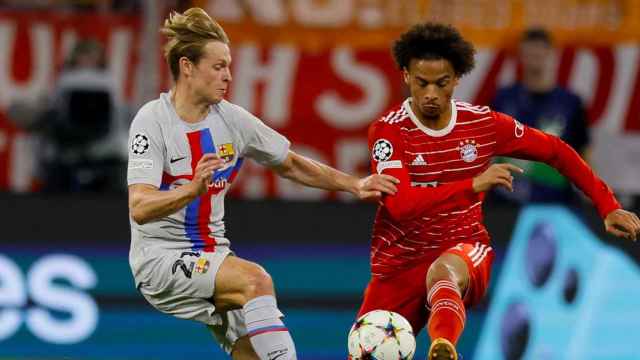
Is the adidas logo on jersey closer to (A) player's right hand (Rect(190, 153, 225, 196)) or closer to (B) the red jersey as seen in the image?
(B) the red jersey

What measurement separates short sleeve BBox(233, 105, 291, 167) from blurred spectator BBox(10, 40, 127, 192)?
11.5 ft

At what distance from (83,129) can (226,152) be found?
4.01 m

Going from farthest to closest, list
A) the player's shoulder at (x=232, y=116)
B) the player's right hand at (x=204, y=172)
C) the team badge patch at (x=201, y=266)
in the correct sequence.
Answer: the player's shoulder at (x=232, y=116), the team badge patch at (x=201, y=266), the player's right hand at (x=204, y=172)

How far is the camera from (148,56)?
38.2 feet

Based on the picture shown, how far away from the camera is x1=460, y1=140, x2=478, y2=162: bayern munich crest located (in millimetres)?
7555

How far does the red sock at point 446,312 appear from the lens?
6.98 metres

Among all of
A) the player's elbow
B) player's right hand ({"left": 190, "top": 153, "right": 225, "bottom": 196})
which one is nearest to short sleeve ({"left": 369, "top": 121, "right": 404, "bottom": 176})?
player's right hand ({"left": 190, "top": 153, "right": 225, "bottom": 196})

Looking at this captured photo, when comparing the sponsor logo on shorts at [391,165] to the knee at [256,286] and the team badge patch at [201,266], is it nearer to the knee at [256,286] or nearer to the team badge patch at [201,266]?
the knee at [256,286]

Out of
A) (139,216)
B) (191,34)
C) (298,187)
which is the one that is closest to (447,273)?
(139,216)

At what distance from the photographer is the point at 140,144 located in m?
7.13

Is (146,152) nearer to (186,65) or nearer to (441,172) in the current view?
(186,65)

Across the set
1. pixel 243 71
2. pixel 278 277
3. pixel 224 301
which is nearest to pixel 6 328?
pixel 278 277

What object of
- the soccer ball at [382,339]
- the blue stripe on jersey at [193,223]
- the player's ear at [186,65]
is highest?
the player's ear at [186,65]

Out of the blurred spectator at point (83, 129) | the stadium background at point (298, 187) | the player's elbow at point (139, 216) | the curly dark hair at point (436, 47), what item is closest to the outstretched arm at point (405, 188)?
the curly dark hair at point (436, 47)
